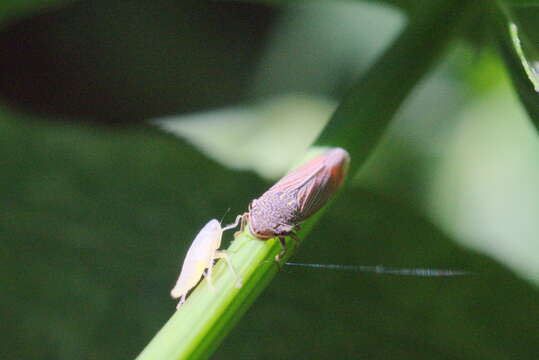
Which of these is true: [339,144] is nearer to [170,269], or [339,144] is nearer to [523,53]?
[523,53]

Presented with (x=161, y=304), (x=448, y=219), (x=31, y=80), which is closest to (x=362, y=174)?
(x=448, y=219)

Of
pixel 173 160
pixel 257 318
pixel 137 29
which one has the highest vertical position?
pixel 137 29

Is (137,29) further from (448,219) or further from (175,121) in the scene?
(448,219)

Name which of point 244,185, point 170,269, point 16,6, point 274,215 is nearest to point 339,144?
point 274,215

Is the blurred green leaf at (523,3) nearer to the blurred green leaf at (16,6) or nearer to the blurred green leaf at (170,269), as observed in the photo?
the blurred green leaf at (170,269)

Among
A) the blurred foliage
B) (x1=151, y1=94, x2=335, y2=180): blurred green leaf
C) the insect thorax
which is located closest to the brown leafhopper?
the insect thorax

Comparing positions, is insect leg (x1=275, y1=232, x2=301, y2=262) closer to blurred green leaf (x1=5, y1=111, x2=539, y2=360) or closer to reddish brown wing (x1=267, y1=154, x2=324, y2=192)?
reddish brown wing (x1=267, y1=154, x2=324, y2=192)

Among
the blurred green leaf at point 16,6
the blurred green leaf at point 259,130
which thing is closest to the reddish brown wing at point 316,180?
the blurred green leaf at point 259,130

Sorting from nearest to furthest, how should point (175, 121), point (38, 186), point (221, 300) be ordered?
point (221, 300) < point (38, 186) < point (175, 121)
